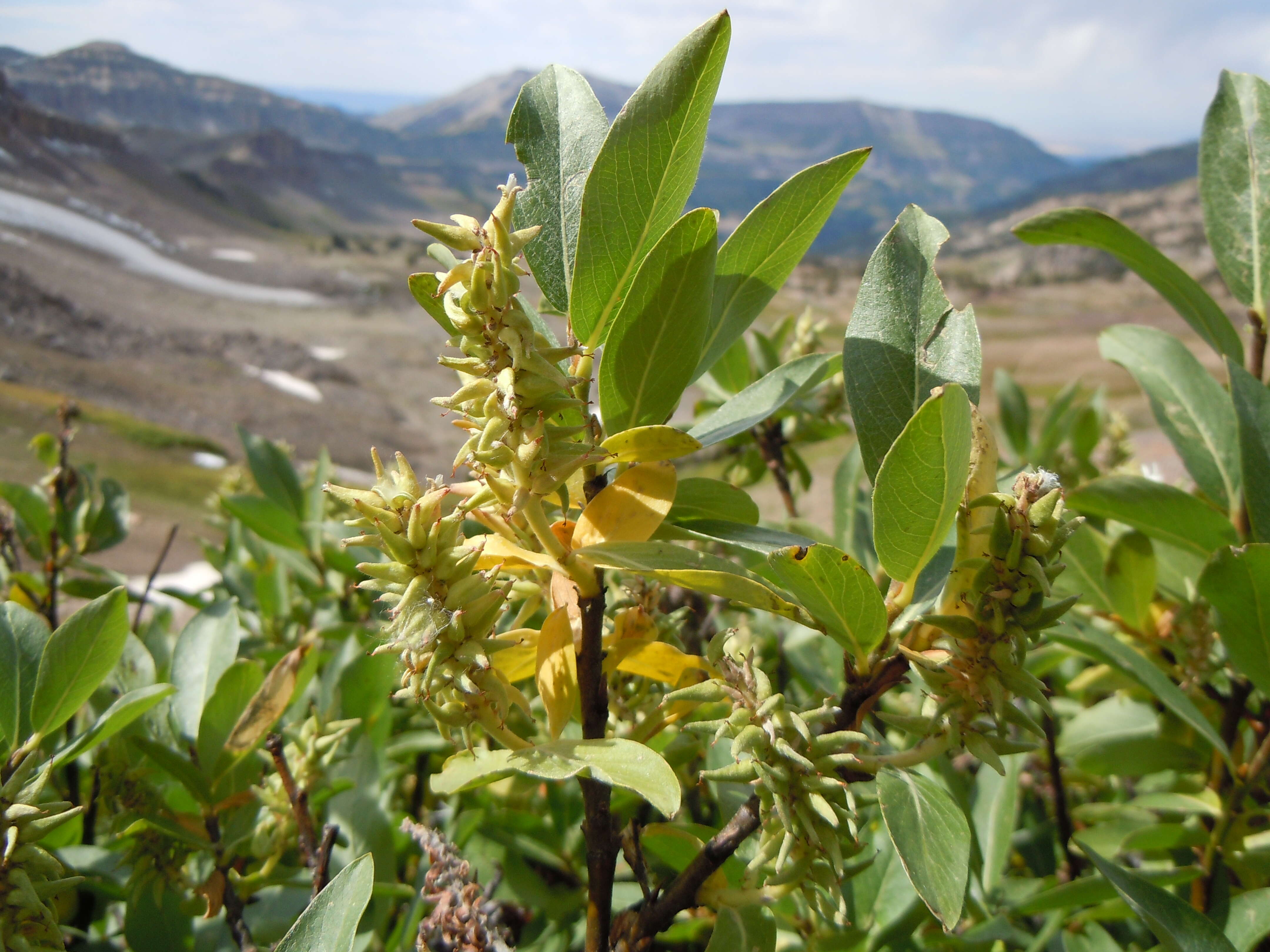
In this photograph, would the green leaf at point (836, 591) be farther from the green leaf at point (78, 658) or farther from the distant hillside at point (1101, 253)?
the distant hillside at point (1101, 253)

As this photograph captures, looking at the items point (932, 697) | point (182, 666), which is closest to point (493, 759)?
point (932, 697)

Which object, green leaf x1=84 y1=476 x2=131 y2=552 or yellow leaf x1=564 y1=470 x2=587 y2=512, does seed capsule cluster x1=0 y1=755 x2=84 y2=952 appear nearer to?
yellow leaf x1=564 y1=470 x2=587 y2=512

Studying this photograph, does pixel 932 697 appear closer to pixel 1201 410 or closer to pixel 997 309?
pixel 1201 410

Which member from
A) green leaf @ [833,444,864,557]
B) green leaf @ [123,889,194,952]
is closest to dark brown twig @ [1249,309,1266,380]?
green leaf @ [833,444,864,557]

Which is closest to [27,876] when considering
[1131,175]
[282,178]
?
[282,178]

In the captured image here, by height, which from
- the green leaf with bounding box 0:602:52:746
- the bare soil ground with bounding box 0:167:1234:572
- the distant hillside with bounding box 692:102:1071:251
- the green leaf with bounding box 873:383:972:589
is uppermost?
the distant hillside with bounding box 692:102:1071:251

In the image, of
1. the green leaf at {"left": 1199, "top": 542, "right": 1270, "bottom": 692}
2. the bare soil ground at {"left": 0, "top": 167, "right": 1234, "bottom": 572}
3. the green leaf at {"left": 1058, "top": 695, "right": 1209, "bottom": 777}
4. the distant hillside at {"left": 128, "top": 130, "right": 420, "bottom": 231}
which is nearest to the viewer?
the green leaf at {"left": 1199, "top": 542, "right": 1270, "bottom": 692}

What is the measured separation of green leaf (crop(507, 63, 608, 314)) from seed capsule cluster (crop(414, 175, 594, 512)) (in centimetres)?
15

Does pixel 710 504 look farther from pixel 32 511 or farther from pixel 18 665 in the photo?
pixel 32 511

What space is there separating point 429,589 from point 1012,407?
1.67 meters

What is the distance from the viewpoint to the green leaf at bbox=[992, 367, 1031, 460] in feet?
5.89

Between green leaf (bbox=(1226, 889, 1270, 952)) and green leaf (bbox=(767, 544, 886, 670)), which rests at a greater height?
green leaf (bbox=(767, 544, 886, 670))

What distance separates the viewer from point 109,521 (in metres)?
1.53

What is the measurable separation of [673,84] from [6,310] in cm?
890
